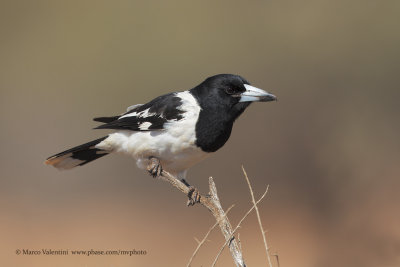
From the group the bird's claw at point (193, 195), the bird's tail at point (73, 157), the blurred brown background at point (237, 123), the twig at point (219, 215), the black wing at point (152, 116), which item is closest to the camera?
the twig at point (219, 215)

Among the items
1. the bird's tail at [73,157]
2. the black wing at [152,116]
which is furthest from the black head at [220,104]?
the bird's tail at [73,157]

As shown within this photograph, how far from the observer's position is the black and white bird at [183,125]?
4.23 m

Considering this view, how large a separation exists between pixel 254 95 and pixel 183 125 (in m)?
0.54

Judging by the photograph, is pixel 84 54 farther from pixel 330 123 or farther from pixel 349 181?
pixel 349 181

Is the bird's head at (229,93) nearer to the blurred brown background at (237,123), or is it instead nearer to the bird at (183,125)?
the bird at (183,125)

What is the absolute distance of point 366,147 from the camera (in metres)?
8.66

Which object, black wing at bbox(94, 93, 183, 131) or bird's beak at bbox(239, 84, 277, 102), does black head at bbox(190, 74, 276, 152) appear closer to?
bird's beak at bbox(239, 84, 277, 102)

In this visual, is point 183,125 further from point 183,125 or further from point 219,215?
point 219,215

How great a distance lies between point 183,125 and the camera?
13.9 ft

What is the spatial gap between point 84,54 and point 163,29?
52.3 inches

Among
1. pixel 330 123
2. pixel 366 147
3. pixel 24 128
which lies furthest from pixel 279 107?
pixel 24 128

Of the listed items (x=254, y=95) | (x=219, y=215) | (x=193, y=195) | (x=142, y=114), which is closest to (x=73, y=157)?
(x=142, y=114)

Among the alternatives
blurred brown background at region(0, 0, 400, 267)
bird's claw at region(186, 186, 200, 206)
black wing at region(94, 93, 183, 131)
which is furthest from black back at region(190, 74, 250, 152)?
blurred brown background at region(0, 0, 400, 267)

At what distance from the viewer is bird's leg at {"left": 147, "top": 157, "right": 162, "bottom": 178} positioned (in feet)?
13.9
